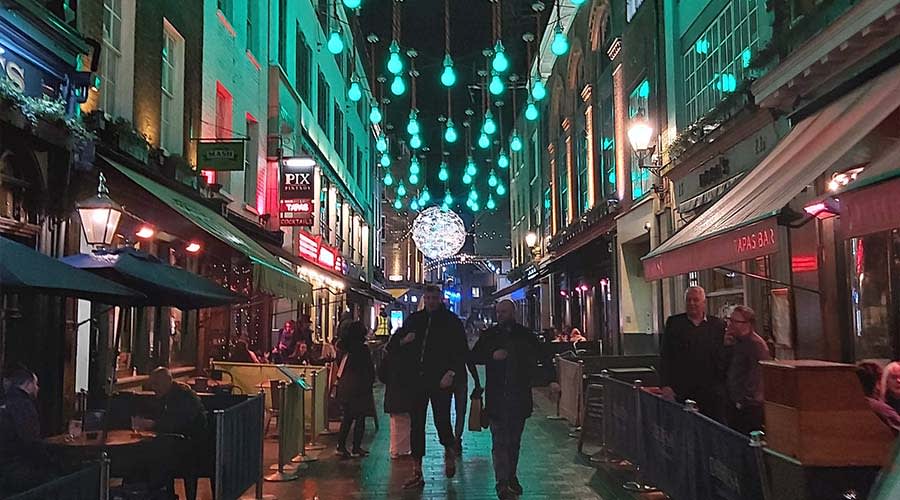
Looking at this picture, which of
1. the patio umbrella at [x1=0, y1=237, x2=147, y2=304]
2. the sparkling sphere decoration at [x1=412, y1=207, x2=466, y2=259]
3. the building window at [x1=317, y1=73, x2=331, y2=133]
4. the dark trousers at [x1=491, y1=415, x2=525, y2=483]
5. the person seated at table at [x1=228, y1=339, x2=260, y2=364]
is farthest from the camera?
the building window at [x1=317, y1=73, x2=331, y2=133]

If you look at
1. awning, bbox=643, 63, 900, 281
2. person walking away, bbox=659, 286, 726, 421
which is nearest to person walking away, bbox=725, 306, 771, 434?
person walking away, bbox=659, 286, 726, 421

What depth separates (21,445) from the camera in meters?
5.97

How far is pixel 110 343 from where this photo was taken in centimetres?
1116

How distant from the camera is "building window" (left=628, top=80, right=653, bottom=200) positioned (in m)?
18.5

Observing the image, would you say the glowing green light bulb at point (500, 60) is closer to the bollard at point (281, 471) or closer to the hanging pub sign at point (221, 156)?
the hanging pub sign at point (221, 156)

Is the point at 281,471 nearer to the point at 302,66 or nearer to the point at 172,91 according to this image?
the point at 172,91

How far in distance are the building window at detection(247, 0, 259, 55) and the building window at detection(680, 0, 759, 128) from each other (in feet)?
32.5

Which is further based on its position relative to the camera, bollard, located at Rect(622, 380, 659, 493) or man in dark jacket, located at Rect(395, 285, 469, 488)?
man in dark jacket, located at Rect(395, 285, 469, 488)

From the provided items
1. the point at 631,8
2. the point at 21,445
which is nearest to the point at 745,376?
the point at 21,445

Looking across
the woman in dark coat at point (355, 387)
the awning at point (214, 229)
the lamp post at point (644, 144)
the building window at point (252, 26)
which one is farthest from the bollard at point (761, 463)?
the building window at point (252, 26)

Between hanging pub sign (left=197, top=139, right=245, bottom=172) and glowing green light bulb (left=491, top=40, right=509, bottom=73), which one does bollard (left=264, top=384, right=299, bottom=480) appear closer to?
hanging pub sign (left=197, top=139, right=245, bottom=172)

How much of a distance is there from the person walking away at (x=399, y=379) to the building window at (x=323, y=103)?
19609 mm

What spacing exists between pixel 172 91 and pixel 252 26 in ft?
20.5

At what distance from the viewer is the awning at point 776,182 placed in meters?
7.37
